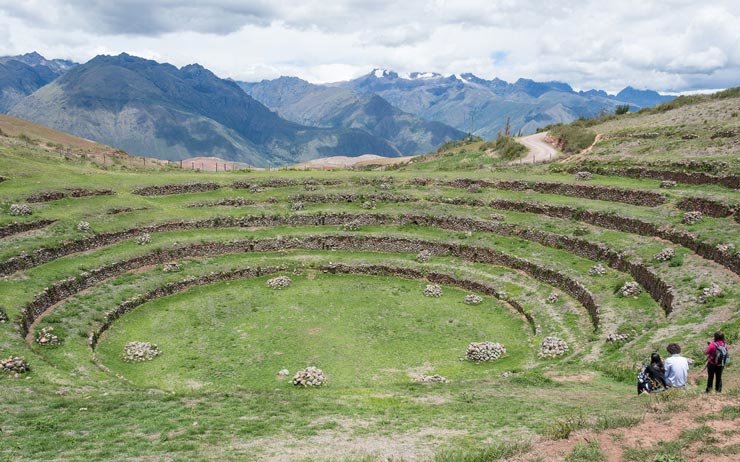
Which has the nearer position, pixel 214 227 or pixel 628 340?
pixel 628 340

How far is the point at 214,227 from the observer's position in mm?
56531

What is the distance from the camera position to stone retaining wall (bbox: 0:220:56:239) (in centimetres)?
4346

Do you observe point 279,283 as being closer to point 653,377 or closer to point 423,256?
point 423,256

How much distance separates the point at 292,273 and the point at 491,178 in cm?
3179

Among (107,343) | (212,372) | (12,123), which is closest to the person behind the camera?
(212,372)

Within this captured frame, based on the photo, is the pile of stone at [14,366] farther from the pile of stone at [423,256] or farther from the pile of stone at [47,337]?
the pile of stone at [423,256]

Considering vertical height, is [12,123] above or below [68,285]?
above

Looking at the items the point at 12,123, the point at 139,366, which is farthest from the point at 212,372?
the point at 12,123

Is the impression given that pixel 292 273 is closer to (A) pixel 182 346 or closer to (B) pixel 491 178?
(A) pixel 182 346

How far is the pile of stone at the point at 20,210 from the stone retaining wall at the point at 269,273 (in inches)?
645

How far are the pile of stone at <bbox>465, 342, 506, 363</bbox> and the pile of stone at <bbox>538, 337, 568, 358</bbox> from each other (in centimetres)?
252

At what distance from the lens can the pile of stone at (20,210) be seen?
46.4 metres

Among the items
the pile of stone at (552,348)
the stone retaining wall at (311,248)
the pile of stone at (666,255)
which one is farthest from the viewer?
the pile of stone at (666,255)

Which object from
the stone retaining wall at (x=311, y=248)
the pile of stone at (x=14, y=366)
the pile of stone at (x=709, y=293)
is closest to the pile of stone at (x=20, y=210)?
the stone retaining wall at (x=311, y=248)
